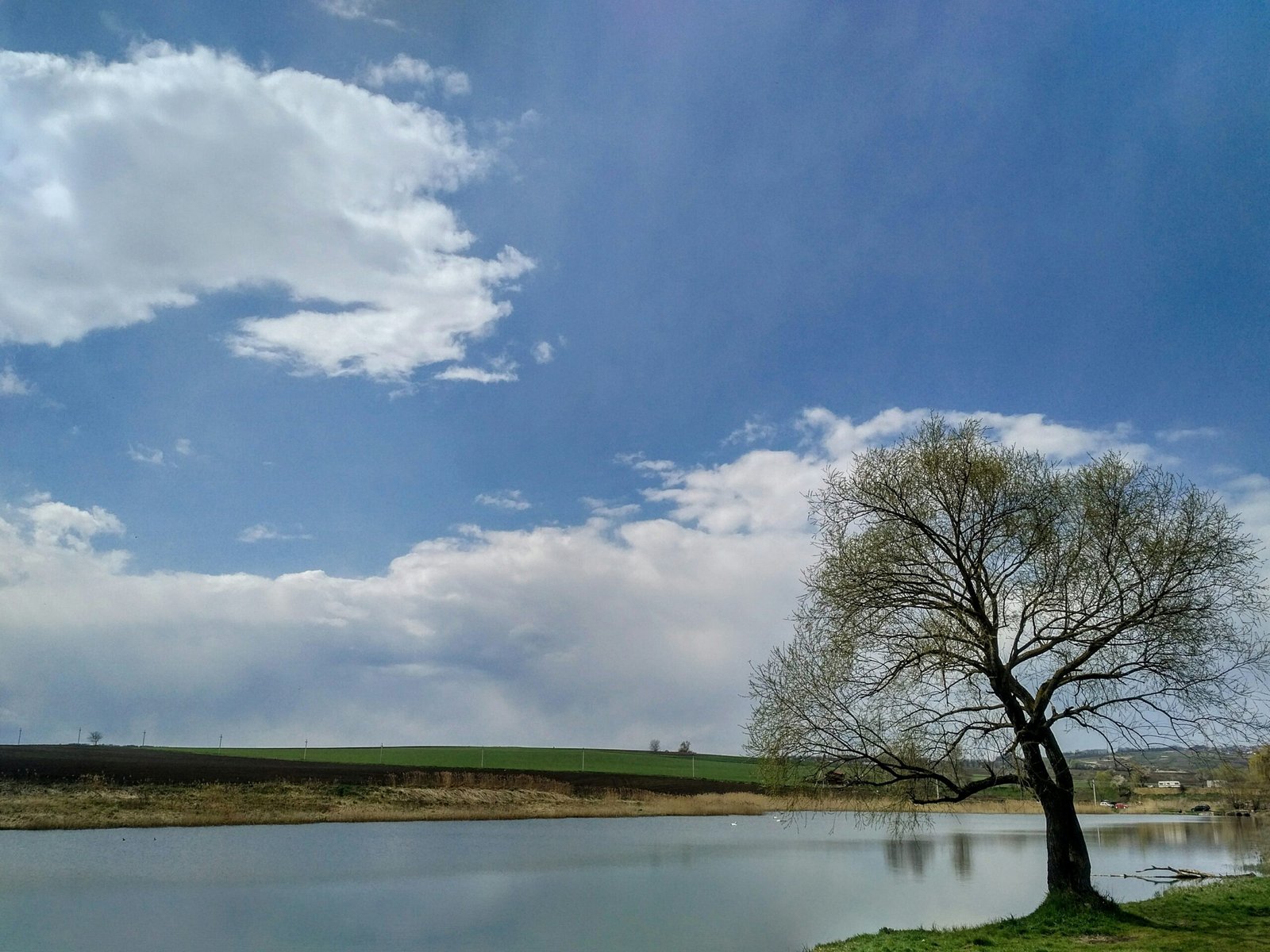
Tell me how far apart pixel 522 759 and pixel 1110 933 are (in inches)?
4190

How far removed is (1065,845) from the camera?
17.6 metres

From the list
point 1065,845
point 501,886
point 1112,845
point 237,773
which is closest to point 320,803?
point 237,773

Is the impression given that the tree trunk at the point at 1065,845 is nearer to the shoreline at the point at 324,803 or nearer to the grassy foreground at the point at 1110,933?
the grassy foreground at the point at 1110,933

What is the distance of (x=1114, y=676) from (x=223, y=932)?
21159 millimetres

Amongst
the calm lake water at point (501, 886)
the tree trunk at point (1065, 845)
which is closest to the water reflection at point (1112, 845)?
the calm lake water at point (501, 886)

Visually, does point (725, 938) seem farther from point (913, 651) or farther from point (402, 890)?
point (402, 890)

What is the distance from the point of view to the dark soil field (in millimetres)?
56562

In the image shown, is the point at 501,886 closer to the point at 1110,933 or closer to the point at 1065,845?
the point at 1065,845

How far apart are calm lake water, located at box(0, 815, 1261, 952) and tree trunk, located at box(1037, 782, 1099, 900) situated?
15.0ft

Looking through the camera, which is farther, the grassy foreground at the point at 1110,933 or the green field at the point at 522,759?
the green field at the point at 522,759

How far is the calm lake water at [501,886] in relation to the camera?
68.4 feet

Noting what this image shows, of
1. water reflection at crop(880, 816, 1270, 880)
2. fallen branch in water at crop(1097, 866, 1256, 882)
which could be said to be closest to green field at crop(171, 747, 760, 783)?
water reflection at crop(880, 816, 1270, 880)

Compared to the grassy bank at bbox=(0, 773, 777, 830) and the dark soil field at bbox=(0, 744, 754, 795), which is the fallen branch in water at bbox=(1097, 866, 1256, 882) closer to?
the grassy bank at bbox=(0, 773, 777, 830)

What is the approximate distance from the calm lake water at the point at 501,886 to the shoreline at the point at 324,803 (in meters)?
2.91
